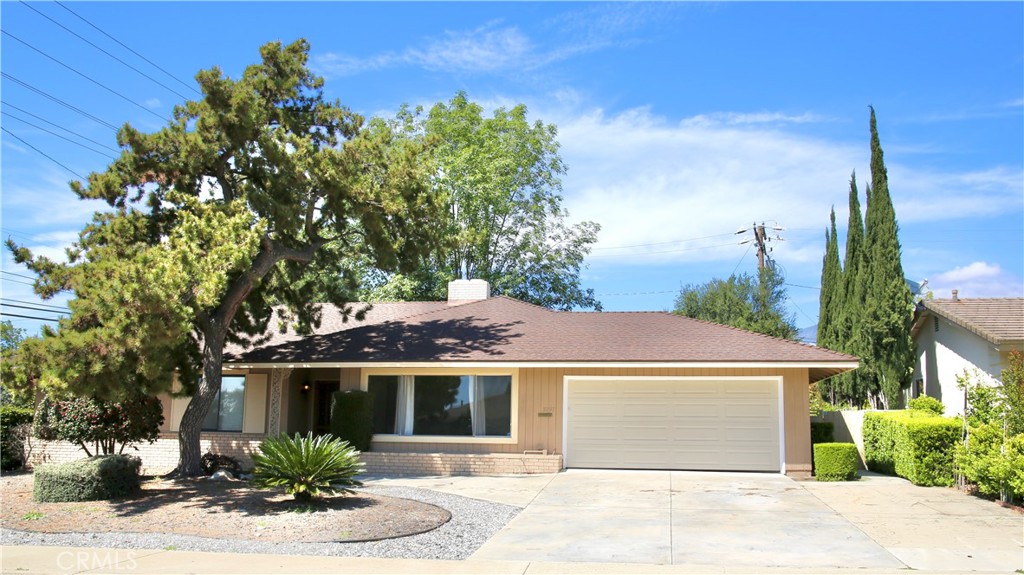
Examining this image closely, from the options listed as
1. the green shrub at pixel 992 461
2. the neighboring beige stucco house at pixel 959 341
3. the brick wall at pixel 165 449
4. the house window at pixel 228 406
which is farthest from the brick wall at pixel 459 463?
the neighboring beige stucco house at pixel 959 341

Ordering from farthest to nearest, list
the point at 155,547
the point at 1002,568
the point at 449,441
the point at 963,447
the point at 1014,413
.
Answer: the point at 449,441, the point at 963,447, the point at 1014,413, the point at 155,547, the point at 1002,568

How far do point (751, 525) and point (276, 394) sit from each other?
13.0m

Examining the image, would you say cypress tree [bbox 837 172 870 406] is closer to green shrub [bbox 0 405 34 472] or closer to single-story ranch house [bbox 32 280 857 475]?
single-story ranch house [bbox 32 280 857 475]

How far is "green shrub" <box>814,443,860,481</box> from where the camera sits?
15.3 metres

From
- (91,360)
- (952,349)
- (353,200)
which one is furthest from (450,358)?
(952,349)

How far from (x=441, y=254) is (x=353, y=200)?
323 cm

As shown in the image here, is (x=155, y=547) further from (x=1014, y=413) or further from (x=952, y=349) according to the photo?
(x=952, y=349)

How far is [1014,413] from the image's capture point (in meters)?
12.2

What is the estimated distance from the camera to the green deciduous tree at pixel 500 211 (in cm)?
3397

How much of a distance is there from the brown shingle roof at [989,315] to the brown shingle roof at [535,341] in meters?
4.16

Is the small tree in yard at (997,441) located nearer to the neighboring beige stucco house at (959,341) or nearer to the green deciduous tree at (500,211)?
the neighboring beige stucco house at (959,341)

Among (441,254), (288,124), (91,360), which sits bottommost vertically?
(91,360)

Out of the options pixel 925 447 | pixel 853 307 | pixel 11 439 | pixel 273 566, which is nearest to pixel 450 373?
pixel 273 566

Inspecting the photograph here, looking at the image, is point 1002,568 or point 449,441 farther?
point 449,441
